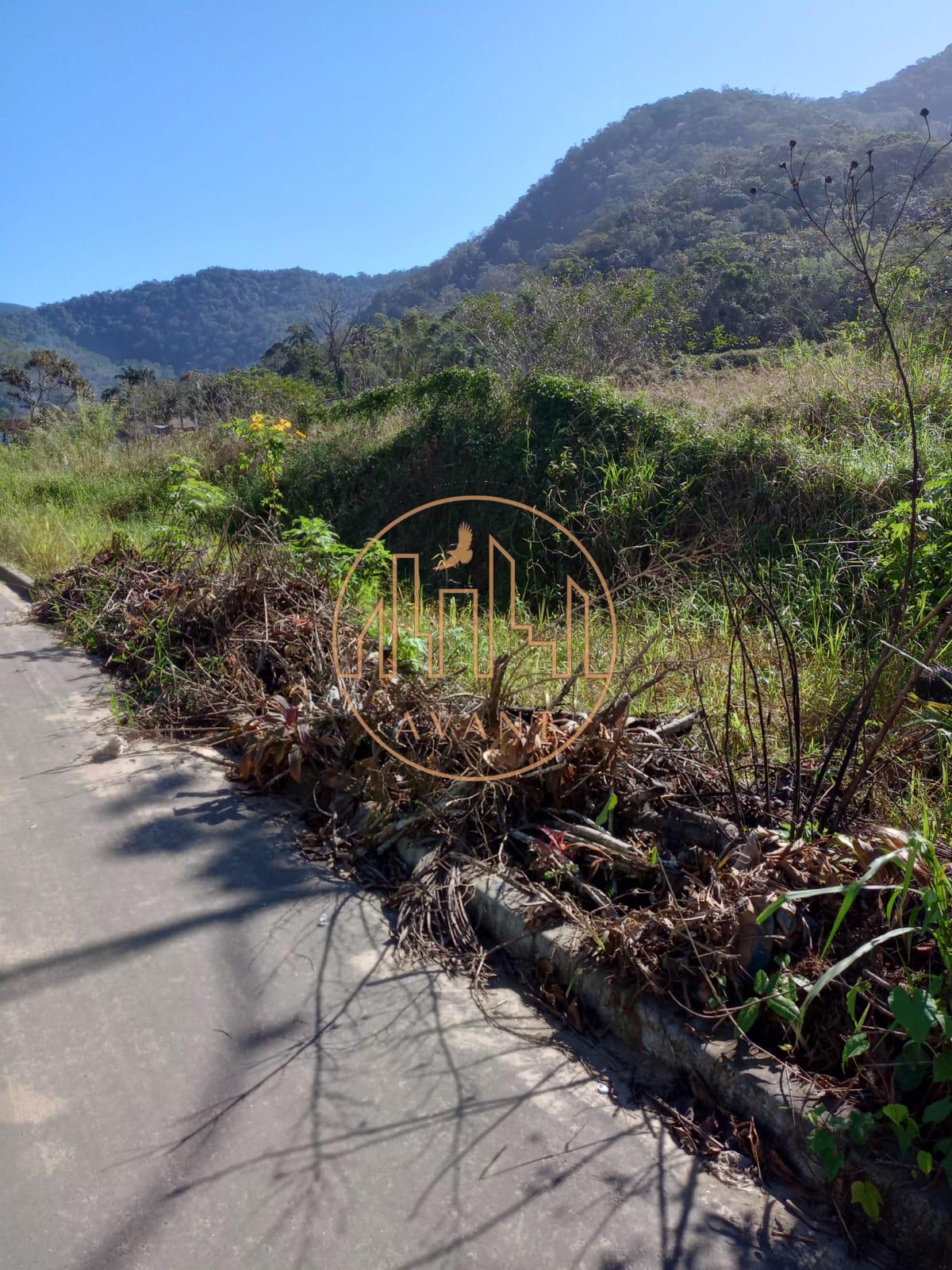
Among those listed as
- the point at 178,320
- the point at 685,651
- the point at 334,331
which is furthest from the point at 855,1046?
the point at 178,320

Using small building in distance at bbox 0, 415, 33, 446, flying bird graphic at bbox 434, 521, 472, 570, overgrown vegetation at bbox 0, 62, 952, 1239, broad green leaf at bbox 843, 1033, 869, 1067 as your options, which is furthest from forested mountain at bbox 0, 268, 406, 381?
broad green leaf at bbox 843, 1033, 869, 1067

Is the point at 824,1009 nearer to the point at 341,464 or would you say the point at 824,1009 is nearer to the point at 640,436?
the point at 640,436

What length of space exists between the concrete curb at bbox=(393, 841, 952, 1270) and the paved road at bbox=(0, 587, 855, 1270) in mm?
151

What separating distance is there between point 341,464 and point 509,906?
9264 millimetres

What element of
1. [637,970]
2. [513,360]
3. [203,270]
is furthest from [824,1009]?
[203,270]

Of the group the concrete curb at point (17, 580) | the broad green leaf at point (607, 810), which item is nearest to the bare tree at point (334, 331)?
the concrete curb at point (17, 580)

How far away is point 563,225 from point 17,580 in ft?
211

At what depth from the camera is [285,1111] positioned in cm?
206

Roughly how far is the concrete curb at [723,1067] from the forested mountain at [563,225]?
109 ft

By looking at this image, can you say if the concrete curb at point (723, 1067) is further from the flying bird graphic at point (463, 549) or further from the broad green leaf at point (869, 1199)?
the flying bird graphic at point (463, 549)

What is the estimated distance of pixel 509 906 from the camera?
2.73 metres

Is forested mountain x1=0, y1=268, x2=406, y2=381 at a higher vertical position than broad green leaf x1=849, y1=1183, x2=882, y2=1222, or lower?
higher

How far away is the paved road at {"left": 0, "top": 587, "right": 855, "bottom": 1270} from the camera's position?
1754 millimetres

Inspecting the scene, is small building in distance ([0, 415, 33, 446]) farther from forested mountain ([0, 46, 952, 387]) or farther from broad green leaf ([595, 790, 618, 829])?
forested mountain ([0, 46, 952, 387])
